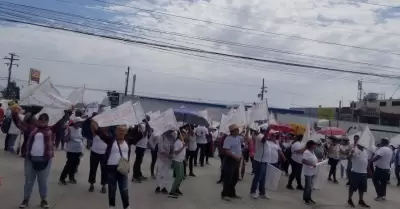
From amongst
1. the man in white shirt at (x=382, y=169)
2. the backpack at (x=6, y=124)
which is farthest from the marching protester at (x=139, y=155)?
the man in white shirt at (x=382, y=169)

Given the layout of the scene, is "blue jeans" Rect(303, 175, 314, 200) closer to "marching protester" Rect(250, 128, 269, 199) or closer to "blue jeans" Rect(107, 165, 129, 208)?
"marching protester" Rect(250, 128, 269, 199)

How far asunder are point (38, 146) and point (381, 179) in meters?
10.1

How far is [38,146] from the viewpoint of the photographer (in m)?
8.38

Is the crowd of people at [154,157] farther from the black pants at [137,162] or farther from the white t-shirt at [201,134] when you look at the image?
the white t-shirt at [201,134]

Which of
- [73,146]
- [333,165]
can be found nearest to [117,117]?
[73,146]

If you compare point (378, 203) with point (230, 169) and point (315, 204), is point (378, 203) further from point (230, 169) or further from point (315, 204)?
point (230, 169)

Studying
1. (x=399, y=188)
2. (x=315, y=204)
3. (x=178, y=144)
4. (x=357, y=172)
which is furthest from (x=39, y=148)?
(x=399, y=188)

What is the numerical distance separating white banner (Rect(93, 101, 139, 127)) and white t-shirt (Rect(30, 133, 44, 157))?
100 cm

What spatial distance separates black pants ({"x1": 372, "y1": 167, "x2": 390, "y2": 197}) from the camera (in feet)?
45.5

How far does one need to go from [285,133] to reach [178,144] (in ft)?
30.2

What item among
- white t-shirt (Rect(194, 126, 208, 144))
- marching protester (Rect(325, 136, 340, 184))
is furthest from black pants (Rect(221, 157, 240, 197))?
marching protester (Rect(325, 136, 340, 184))

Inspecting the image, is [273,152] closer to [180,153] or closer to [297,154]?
[297,154]

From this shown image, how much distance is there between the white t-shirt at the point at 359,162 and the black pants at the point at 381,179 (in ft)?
6.07

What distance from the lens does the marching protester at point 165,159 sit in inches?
446
